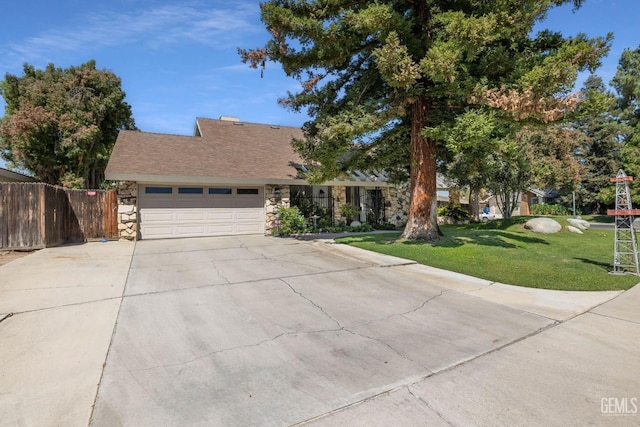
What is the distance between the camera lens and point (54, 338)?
4223mm

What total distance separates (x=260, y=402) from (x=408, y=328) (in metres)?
2.42

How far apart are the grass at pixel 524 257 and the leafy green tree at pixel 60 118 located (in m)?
17.4

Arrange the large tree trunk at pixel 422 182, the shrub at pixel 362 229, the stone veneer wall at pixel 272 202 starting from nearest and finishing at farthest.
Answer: the large tree trunk at pixel 422 182, the stone veneer wall at pixel 272 202, the shrub at pixel 362 229

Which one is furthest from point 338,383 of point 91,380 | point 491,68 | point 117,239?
point 117,239

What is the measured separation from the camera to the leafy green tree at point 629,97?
27609mm

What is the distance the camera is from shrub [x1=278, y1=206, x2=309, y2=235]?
14.9m

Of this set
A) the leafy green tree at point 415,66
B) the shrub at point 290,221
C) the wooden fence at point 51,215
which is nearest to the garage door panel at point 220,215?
the shrub at point 290,221

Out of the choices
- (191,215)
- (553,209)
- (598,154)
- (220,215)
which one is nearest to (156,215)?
(191,215)

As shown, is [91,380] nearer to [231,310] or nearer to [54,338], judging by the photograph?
[54,338]

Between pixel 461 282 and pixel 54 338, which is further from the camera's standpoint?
pixel 461 282

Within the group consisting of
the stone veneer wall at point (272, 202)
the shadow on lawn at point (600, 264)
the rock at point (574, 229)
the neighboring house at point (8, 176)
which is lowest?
the shadow on lawn at point (600, 264)

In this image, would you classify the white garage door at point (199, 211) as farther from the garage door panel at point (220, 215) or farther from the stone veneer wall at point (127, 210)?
the stone veneer wall at point (127, 210)

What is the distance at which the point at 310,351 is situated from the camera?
13.1 ft

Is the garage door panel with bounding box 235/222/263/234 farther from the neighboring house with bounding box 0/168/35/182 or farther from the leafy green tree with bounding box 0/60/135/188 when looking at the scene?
the leafy green tree with bounding box 0/60/135/188
